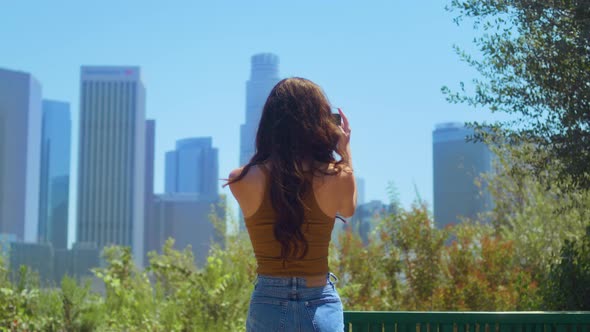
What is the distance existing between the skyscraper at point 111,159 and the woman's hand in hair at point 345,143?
591ft

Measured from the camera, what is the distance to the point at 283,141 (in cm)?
245

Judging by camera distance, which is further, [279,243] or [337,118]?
[337,118]

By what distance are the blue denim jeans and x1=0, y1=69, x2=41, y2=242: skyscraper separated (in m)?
185

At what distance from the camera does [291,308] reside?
2342 millimetres

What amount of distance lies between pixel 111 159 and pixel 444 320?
7630 inches

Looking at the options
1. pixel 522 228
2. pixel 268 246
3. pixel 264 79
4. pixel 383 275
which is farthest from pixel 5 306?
pixel 264 79

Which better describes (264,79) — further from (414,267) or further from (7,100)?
(414,267)

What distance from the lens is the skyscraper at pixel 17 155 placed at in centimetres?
17848

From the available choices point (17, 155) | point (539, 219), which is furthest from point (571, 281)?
point (17, 155)

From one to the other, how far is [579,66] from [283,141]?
3087mm

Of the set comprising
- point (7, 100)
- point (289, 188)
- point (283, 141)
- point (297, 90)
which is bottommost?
point (289, 188)

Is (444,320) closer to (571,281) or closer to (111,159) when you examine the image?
(571,281)

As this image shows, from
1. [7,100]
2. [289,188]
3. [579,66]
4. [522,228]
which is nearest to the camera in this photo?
[289,188]

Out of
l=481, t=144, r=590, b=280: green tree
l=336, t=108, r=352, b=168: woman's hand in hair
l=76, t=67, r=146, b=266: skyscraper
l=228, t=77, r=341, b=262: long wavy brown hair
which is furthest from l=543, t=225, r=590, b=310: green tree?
l=76, t=67, r=146, b=266: skyscraper
